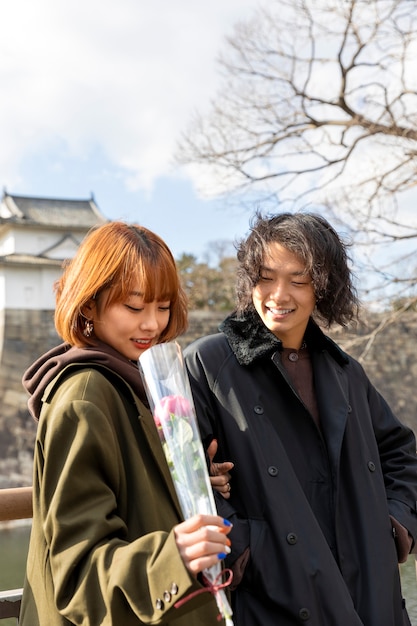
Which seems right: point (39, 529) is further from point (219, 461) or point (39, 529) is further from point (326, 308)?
point (326, 308)

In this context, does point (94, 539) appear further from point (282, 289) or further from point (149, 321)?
point (282, 289)

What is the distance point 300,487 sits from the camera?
146 cm

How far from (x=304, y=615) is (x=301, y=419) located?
39 centimetres

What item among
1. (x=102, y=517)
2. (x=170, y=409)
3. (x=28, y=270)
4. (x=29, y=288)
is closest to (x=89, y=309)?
(x=170, y=409)

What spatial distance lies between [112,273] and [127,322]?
9 cm

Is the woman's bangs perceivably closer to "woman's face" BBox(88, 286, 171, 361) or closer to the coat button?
"woman's face" BBox(88, 286, 171, 361)

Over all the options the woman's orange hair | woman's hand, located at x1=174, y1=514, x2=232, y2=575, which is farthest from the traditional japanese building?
woman's hand, located at x1=174, y1=514, x2=232, y2=575

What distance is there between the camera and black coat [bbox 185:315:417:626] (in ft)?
4.57

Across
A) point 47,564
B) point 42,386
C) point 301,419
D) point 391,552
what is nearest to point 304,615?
point 391,552

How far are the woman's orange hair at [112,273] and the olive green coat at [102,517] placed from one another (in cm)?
11

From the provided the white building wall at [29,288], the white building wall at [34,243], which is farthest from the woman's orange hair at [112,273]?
the white building wall at [34,243]

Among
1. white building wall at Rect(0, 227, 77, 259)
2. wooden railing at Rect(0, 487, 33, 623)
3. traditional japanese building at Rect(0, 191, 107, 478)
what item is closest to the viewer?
wooden railing at Rect(0, 487, 33, 623)

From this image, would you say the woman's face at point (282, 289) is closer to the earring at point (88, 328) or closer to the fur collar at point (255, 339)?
the fur collar at point (255, 339)

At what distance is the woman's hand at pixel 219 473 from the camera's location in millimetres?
1414
